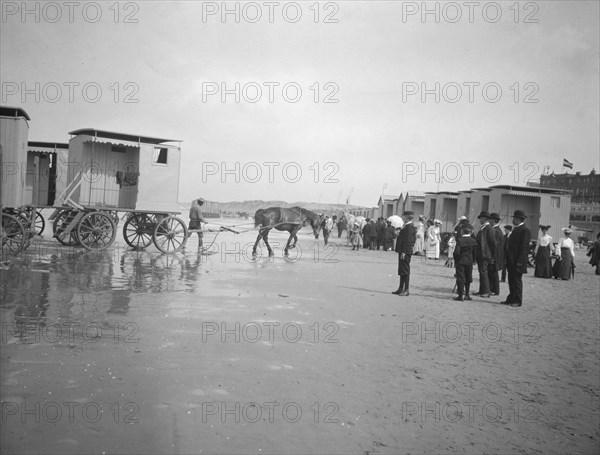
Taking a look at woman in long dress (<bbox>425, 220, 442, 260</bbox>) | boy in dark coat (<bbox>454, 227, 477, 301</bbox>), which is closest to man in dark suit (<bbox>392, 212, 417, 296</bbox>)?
boy in dark coat (<bbox>454, 227, 477, 301</bbox>)

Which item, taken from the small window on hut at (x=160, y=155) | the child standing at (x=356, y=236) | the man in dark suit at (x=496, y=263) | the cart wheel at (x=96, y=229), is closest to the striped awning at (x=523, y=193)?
the child standing at (x=356, y=236)

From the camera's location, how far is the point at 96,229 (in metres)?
13.7

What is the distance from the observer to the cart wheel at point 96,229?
13.7m

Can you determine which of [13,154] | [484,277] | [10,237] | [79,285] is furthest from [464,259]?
[10,237]

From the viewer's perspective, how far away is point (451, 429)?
11.9ft

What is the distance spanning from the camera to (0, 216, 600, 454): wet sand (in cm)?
325

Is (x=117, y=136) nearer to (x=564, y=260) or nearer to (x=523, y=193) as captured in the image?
(x=564, y=260)

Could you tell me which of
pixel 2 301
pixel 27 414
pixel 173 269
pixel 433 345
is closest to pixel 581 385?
pixel 433 345

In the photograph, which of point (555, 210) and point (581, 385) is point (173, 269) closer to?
point (581, 385)

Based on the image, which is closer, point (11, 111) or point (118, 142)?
point (11, 111)

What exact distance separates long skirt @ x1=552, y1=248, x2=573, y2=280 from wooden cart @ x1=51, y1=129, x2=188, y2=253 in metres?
13.1

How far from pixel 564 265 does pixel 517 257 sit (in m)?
8.45

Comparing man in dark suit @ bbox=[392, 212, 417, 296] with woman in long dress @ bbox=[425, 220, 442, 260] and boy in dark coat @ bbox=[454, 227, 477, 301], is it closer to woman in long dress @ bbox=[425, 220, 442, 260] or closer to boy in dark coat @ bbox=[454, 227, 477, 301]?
boy in dark coat @ bbox=[454, 227, 477, 301]

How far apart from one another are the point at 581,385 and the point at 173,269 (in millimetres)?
8675
